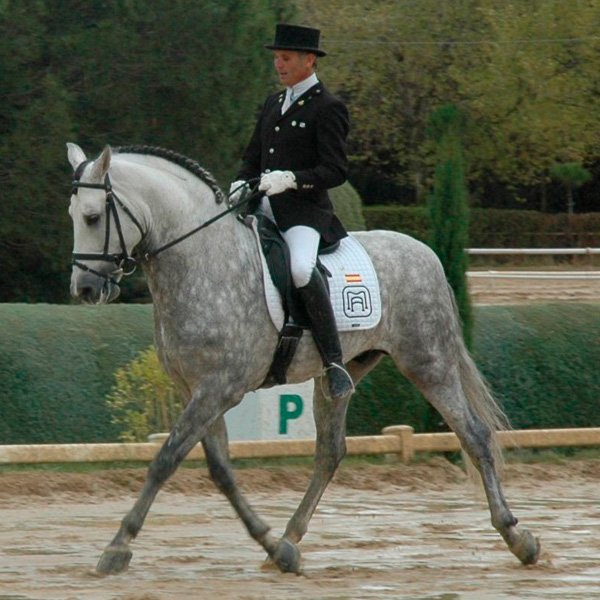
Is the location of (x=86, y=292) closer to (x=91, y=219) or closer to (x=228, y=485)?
(x=91, y=219)

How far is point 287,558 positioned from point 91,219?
79.3 inches

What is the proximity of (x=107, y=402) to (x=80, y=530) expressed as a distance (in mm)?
2716

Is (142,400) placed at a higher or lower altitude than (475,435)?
lower

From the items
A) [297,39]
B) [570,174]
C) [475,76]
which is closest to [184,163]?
[297,39]

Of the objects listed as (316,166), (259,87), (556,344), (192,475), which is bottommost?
(192,475)

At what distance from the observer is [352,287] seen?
845cm

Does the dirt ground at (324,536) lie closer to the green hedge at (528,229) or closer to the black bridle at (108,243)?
the black bridle at (108,243)

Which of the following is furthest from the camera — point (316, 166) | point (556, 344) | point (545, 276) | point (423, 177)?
point (423, 177)

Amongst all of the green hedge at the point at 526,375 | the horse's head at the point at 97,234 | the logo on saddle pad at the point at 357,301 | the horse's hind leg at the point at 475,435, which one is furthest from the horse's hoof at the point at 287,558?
the green hedge at the point at 526,375

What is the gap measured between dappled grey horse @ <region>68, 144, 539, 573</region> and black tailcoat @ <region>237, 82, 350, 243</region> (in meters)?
0.33

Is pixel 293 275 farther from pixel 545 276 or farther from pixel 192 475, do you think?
pixel 545 276

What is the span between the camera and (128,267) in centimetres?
768

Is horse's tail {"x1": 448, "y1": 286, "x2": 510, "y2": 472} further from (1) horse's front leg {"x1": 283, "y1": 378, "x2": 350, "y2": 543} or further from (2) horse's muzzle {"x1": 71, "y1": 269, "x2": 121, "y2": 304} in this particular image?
(2) horse's muzzle {"x1": 71, "y1": 269, "x2": 121, "y2": 304}

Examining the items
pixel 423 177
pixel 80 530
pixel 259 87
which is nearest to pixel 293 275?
pixel 80 530
